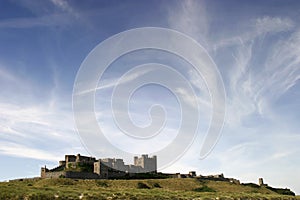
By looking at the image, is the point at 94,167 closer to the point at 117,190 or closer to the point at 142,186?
the point at 142,186

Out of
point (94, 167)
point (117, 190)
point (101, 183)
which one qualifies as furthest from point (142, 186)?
point (117, 190)

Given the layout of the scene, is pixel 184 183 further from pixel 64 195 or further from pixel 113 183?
pixel 64 195

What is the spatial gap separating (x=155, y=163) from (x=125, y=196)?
74.7 metres

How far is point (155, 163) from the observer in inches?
4678

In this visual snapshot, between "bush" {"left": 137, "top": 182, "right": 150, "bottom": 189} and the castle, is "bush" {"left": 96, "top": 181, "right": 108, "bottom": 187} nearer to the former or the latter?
"bush" {"left": 137, "top": 182, "right": 150, "bottom": 189}

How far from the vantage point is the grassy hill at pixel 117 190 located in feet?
139

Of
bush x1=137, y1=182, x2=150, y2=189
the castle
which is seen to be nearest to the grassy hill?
bush x1=137, y1=182, x2=150, y2=189

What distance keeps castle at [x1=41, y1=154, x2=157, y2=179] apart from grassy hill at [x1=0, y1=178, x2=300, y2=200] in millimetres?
7192

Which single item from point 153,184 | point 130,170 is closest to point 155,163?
point 130,170

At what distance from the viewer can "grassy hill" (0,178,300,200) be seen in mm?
42219

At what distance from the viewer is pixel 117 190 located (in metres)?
53.8

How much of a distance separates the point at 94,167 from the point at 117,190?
3715 centimetres

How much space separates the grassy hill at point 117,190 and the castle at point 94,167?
7.19 metres

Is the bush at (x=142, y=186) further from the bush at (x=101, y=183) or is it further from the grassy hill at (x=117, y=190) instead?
the bush at (x=101, y=183)
